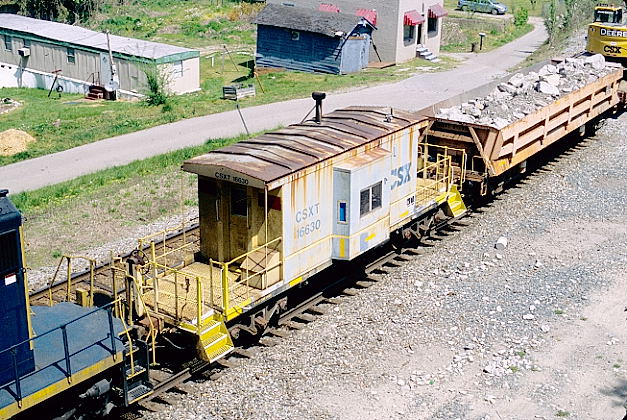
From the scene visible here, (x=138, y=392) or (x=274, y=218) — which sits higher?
Answer: (x=274, y=218)

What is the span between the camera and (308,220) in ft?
46.1

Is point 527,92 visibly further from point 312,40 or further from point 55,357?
point 312,40

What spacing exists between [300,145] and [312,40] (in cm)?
2870

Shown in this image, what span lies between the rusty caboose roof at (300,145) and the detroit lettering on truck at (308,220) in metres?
0.85

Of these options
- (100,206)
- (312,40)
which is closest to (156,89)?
(312,40)

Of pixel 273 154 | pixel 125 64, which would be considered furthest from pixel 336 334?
pixel 125 64

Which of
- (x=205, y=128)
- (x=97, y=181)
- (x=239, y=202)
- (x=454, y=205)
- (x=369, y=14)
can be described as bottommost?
(x=97, y=181)

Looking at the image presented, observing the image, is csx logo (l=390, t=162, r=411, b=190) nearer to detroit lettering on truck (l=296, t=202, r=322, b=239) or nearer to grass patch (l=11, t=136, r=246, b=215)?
detroit lettering on truck (l=296, t=202, r=322, b=239)

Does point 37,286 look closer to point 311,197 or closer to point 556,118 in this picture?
point 311,197

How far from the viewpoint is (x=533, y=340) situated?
14000mm

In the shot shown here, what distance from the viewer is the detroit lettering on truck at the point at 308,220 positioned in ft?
45.3

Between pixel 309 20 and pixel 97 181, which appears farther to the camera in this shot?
pixel 309 20

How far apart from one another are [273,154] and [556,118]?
37.9ft

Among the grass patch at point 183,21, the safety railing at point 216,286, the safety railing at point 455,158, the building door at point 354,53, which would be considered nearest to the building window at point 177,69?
the building door at point 354,53
